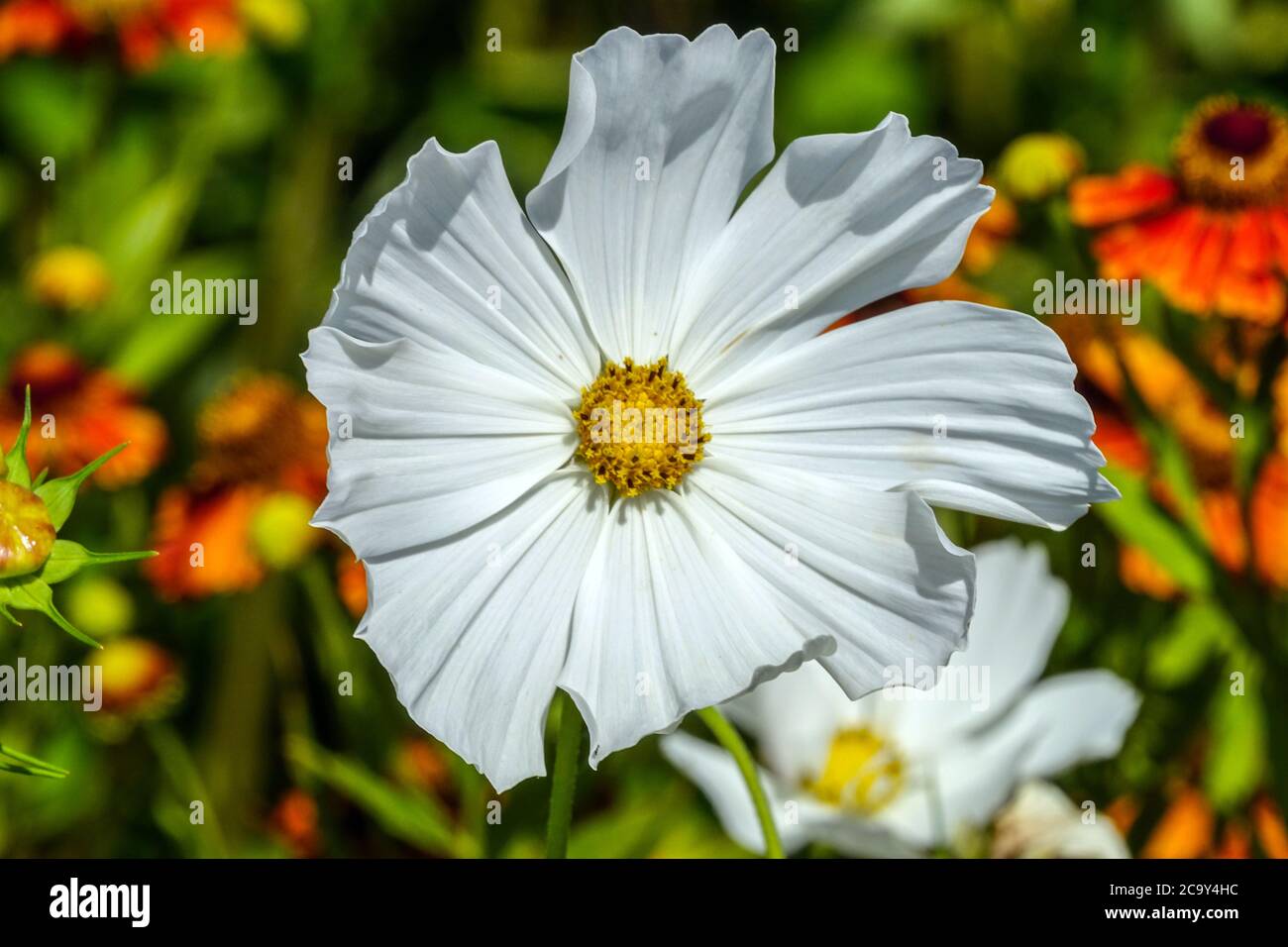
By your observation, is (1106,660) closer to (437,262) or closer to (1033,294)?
(1033,294)

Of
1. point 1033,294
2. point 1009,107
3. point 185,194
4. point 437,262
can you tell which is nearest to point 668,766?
point 1033,294

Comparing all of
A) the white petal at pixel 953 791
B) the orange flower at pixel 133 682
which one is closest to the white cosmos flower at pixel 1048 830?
the white petal at pixel 953 791

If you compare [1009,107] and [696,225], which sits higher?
[1009,107]

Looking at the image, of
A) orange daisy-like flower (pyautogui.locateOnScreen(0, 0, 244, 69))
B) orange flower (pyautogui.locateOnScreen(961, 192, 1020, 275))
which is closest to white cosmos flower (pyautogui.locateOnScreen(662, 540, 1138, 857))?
orange flower (pyautogui.locateOnScreen(961, 192, 1020, 275))

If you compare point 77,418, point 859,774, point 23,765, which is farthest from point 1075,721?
point 77,418

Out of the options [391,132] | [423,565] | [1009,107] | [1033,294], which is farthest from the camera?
[391,132]
